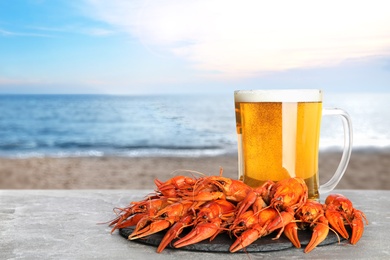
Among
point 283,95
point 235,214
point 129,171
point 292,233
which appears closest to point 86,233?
point 235,214

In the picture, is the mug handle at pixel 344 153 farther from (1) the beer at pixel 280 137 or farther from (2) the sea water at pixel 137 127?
(2) the sea water at pixel 137 127

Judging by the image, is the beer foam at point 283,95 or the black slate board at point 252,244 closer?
the black slate board at point 252,244

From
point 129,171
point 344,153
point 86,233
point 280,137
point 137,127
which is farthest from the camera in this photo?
point 137,127

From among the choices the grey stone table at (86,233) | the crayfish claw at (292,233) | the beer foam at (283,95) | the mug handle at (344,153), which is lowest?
the grey stone table at (86,233)

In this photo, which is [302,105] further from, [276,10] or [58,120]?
[58,120]

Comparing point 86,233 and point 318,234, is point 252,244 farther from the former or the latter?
point 86,233

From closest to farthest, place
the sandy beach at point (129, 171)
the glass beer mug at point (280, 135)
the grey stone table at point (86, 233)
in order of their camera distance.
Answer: the grey stone table at point (86, 233)
the glass beer mug at point (280, 135)
the sandy beach at point (129, 171)

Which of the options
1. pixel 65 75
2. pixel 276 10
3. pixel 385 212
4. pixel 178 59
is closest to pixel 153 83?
pixel 178 59

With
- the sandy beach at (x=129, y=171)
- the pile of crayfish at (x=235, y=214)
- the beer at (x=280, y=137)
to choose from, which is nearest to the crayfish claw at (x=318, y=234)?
the pile of crayfish at (x=235, y=214)
